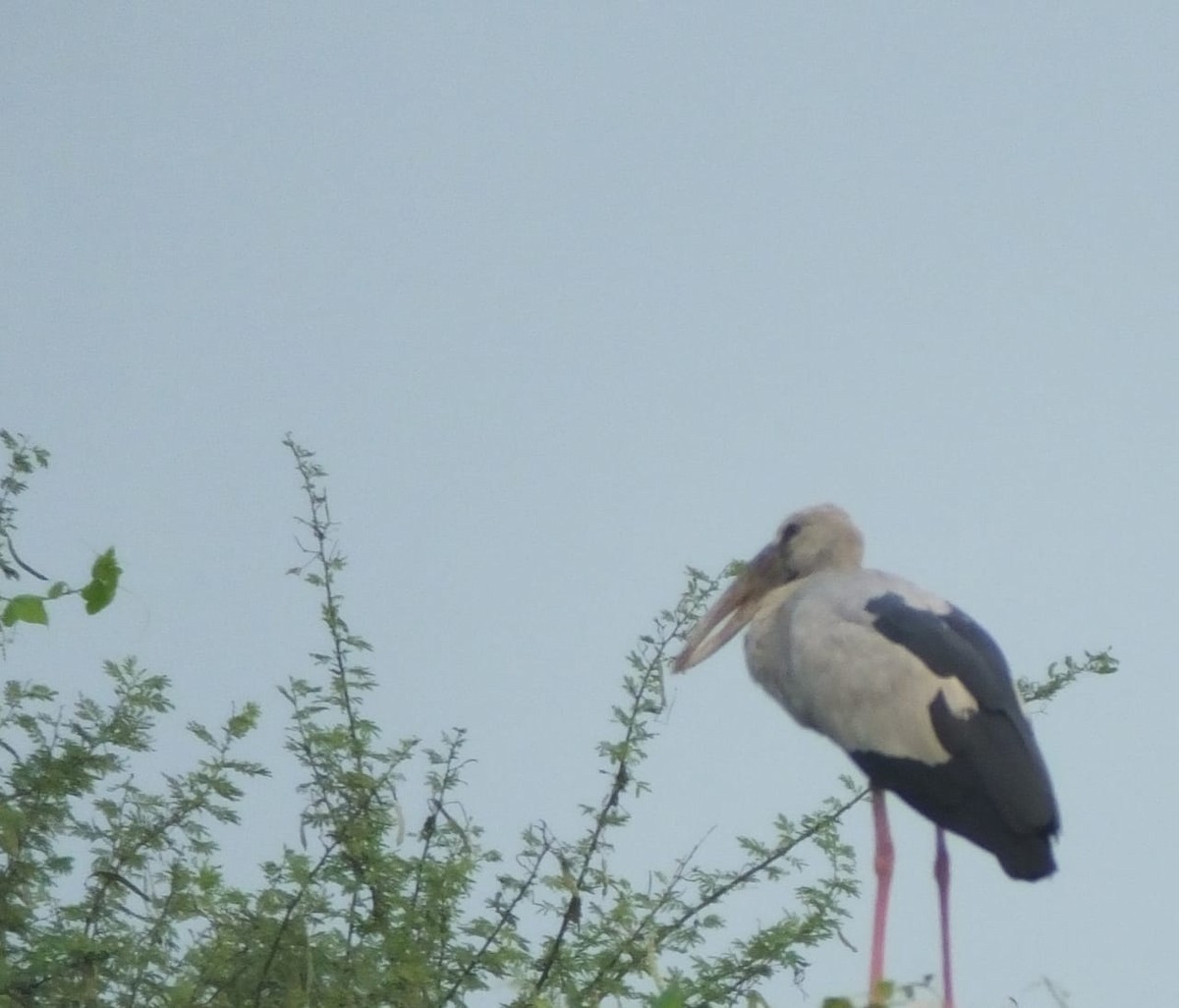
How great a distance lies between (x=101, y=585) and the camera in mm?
3107

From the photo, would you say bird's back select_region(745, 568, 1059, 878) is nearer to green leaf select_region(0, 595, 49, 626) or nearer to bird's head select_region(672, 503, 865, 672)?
bird's head select_region(672, 503, 865, 672)

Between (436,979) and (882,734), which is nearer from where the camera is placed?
(436,979)

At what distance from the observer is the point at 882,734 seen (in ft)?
21.7

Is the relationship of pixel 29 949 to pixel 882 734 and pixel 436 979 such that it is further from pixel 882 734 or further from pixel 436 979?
pixel 882 734

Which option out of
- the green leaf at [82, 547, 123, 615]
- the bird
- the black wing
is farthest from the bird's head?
the green leaf at [82, 547, 123, 615]

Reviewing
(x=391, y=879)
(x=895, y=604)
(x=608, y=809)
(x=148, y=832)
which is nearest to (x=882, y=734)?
(x=895, y=604)

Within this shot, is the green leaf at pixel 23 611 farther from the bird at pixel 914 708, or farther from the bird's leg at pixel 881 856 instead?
the bird's leg at pixel 881 856

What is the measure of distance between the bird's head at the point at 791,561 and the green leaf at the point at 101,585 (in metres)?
4.83

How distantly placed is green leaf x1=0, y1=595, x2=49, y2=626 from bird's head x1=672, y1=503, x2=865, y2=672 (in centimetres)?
486

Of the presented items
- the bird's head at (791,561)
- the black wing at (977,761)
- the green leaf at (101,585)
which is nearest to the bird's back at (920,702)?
the black wing at (977,761)

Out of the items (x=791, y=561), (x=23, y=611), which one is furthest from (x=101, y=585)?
(x=791, y=561)

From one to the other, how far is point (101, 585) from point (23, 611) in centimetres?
12

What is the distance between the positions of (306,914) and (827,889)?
1.51m

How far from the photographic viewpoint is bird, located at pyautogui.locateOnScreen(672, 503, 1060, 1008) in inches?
239
